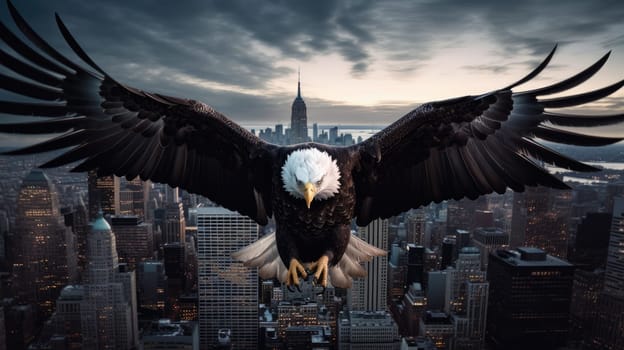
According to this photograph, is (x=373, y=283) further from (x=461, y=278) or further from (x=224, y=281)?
(x=224, y=281)

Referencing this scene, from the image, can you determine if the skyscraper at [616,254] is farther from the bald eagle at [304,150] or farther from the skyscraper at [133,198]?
the skyscraper at [133,198]

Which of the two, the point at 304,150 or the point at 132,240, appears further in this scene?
the point at 132,240

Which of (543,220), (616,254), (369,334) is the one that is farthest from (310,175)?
(543,220)

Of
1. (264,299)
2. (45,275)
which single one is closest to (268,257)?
(264,299)

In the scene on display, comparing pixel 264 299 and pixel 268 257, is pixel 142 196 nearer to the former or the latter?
pixel 264 299

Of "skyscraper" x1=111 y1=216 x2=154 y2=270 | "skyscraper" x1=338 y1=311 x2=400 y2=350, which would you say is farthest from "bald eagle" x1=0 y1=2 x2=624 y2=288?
"skyscraper" x1=111 y1=216 x2=154 y2=270

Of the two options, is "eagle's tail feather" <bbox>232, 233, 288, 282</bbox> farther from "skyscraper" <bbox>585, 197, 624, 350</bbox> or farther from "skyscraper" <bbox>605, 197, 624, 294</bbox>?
"skyscraper" <bbox>605, 197, 624, 294</bbox>
